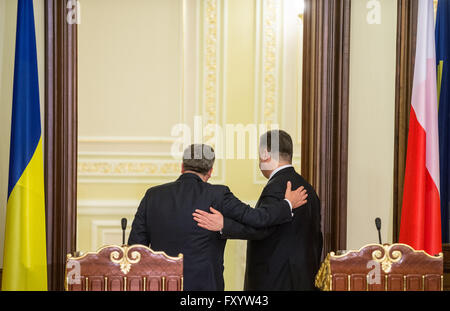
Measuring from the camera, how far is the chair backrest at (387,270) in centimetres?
218

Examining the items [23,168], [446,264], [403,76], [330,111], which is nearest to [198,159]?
[23,168]

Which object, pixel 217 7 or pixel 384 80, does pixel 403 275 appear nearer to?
pixel 384 80

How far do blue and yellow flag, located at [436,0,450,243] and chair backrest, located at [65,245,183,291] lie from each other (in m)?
2.54

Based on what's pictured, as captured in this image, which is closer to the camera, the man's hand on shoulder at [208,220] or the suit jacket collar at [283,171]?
the man's hand on shoulder at [208,220]

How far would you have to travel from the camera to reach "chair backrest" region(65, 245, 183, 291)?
7.13ft

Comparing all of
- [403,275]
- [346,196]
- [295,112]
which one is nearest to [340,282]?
[403,275]

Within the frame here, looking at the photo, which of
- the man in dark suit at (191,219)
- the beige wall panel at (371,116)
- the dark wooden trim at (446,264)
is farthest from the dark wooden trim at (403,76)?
the man in dark suit at (191,219)

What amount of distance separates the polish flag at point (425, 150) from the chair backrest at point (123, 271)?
69.8 inches

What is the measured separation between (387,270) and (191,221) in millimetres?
943

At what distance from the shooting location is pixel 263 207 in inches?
107

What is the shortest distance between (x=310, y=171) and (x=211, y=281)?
1.42m

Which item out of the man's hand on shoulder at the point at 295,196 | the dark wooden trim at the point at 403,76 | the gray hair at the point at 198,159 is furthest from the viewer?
the dark wooden trim at the point at 403,76

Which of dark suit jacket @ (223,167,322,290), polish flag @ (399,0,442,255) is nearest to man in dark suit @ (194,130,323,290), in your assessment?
dark suit jacket @ (223,167,322,290)

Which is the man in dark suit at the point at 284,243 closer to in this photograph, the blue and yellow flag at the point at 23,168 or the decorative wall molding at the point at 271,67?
the blue and yellow flag at the point at 23,168
